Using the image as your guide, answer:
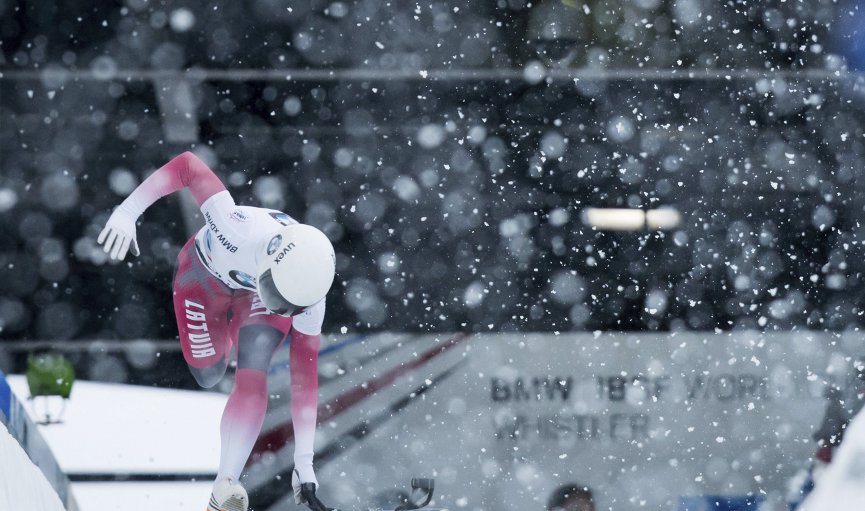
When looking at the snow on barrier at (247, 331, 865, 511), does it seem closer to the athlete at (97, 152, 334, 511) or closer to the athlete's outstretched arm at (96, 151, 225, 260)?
the athlete at (97, 152, 334, 511)

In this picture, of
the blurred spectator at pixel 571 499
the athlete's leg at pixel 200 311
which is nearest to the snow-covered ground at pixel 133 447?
the blurred spectator at pixel 571 499

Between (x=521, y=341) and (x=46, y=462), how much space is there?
2258 millimetres

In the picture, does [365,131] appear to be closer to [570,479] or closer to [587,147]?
[587,147]

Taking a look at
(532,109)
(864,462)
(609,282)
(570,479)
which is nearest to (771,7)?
(532,109)

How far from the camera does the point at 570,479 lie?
4.41 m

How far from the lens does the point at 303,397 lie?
87.8 inches

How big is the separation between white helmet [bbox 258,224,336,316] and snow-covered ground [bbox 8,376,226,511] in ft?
7.38

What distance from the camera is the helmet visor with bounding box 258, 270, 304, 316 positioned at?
77.7 inches

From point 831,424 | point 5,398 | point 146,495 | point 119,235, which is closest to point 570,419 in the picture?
point 831,424

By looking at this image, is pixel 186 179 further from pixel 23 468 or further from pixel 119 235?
pixel 23 468

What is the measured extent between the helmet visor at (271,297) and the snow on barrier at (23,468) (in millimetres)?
563

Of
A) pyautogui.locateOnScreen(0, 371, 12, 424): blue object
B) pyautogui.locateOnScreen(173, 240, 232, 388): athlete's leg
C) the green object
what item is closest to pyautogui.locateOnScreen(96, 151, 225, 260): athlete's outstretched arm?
pyautogui.locateOnScreen(173, 240, 232, 388): athlete's leg

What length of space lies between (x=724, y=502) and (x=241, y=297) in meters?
3.06

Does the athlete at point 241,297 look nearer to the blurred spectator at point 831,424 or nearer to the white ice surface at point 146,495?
the white ice surface at point 146,495
